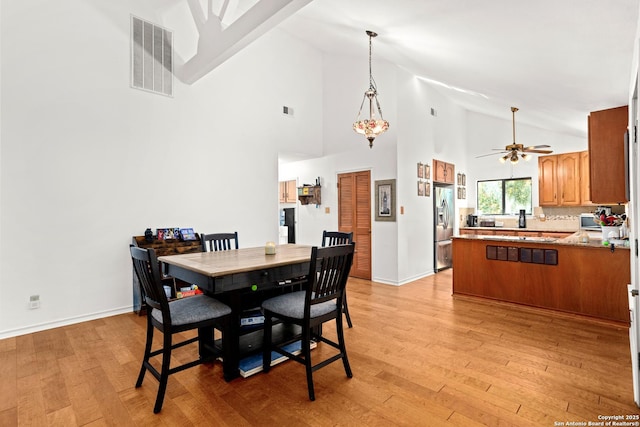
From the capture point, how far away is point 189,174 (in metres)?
4.49

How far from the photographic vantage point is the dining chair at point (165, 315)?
200 cm

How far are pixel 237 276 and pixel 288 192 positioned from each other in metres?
5.01

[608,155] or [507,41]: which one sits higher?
[507,41]

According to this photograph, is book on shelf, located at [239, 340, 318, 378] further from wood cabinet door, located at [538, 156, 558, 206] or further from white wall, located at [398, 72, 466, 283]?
wood cabinet door, located at [538, 156, 558, 206]

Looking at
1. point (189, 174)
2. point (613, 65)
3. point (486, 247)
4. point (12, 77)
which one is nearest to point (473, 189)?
point (486, 247)

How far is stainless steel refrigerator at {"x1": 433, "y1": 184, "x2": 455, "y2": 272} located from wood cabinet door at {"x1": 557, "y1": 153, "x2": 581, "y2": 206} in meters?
2.03

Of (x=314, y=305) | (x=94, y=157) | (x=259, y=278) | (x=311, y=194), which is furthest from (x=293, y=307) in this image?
(x=311, y=194)

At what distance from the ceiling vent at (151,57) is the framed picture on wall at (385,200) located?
135 inches

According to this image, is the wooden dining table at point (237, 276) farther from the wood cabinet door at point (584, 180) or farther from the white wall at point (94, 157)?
the wood cabinet door at point (584, 180)

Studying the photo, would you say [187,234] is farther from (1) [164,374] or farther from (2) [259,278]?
(1) [164,374]

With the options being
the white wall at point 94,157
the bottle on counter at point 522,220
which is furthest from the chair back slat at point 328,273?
the bottle on counter at point 522,220

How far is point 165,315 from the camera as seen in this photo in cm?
202

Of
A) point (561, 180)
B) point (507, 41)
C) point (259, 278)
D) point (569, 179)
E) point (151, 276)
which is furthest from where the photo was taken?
point (561, 180)

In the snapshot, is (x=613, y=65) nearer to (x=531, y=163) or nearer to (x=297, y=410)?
(x=297, y=410)
